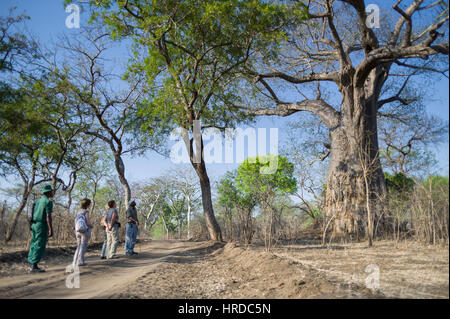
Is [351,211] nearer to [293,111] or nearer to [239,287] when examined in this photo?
[293,111]

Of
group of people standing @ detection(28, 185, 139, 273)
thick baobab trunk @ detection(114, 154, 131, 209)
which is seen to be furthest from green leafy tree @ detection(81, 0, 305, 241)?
group of people standing @ detection(28, 185, 139, 273)

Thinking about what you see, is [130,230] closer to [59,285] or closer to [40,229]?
[40,229]

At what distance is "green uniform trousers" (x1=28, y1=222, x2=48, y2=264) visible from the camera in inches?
209

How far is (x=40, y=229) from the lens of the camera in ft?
17.8

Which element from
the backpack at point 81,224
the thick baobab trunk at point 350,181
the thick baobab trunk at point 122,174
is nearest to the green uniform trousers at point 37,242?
the backpack at point 81,224

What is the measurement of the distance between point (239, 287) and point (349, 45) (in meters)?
12.6

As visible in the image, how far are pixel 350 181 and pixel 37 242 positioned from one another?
996cm

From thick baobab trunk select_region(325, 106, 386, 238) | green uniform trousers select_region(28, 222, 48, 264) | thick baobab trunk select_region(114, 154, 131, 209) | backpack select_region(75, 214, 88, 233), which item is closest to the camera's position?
green uniform trousers select_region(28, 222, 48, 264)

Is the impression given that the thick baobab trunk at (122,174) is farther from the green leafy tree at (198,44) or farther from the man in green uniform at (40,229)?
the man in green uniform at (40,229)

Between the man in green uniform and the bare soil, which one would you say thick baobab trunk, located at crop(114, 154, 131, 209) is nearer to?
the bare soil

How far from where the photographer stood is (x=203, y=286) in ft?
14.1

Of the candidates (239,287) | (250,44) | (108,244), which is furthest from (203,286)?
(250,44)

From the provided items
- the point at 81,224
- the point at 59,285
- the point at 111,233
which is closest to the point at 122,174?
the point at 111,233

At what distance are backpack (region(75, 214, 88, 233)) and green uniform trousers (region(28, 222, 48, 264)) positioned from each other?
553 mm
